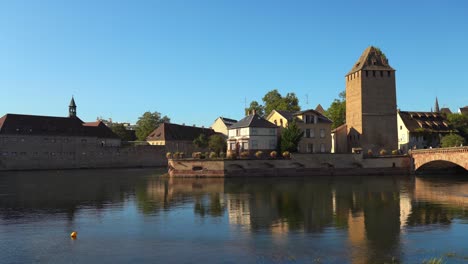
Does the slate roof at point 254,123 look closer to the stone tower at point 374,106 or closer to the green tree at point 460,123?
the stone tower at point 374,106

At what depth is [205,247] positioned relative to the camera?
60.3 feet

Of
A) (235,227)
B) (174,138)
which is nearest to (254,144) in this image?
(235,227)

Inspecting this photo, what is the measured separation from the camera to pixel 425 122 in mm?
78438

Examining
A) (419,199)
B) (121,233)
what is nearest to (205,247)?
(121,233)

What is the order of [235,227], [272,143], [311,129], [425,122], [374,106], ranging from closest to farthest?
[235,227] → [272,143] → [311,129] → [374,106] → [425,122]

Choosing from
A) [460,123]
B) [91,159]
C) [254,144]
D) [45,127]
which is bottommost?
[91,159]

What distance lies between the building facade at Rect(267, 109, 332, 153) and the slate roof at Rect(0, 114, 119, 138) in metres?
49.2

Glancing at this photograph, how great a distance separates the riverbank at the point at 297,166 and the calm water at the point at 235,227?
16837 millimetres

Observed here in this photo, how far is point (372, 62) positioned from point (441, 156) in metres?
25.8

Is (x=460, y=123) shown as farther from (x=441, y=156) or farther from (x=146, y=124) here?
(x=146, y=124)

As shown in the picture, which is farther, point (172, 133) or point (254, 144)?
Result: point (172, 133)

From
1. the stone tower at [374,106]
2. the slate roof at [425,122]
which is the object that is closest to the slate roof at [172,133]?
the stone tower at [374,106]

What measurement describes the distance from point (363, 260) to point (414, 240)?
4748 mm

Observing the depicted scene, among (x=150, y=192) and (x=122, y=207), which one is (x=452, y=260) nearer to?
(x=122, y=207)
